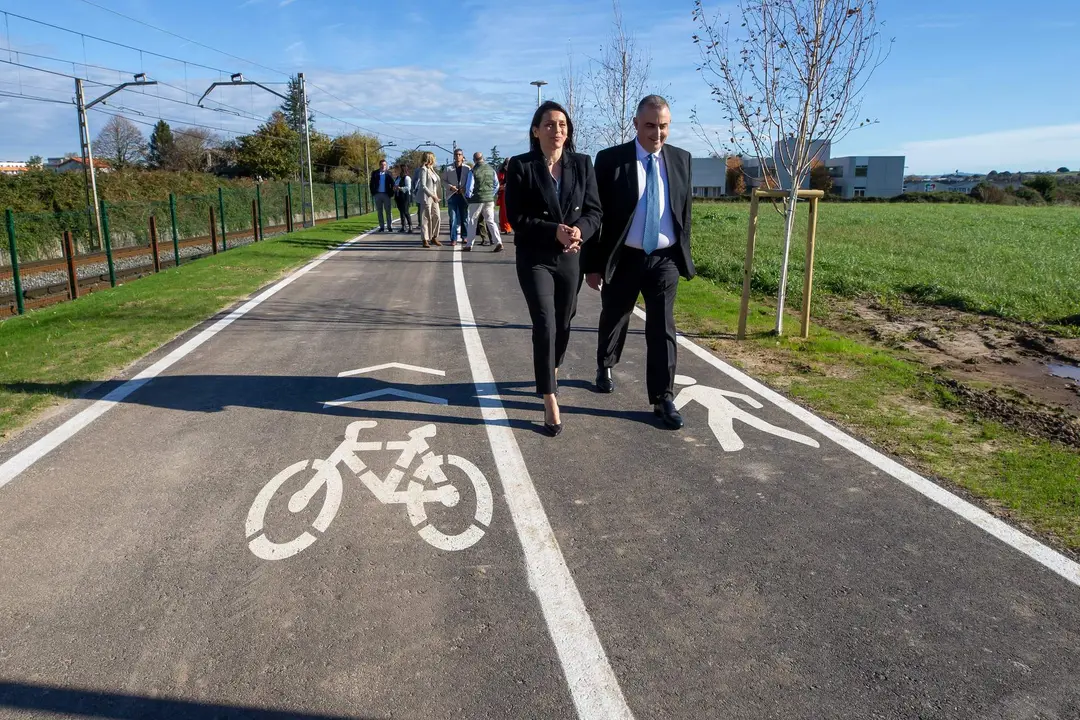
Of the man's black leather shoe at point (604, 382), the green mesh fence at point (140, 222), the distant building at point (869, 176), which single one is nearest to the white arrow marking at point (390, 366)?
the man's black leather shoe at point (604, 382)

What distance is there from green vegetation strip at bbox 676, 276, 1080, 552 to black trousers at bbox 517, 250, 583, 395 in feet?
6.97

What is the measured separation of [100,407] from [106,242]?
1187 centimetres

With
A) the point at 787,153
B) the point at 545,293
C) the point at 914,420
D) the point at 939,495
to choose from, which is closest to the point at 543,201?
the point at 545,293

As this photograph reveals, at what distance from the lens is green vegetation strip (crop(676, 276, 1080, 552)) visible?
4.22 meters

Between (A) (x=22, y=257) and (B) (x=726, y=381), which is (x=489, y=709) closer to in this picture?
(B) (x=726, y=381)

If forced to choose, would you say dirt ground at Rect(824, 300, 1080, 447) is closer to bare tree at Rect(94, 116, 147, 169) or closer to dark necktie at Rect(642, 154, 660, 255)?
dark necktie at Rect(642, 154, 660, 255)

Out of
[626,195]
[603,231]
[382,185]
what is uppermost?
[382,185]

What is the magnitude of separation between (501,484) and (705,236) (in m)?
20.1

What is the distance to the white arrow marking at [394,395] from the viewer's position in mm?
5949

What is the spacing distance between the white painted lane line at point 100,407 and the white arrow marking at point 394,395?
65.3 inches

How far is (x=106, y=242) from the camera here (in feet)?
52.2

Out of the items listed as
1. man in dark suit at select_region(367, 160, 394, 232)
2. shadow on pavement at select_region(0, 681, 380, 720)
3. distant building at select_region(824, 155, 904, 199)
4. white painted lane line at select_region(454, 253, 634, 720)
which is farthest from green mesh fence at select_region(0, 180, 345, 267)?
distant building at select_region(824, 155, 904, 199)

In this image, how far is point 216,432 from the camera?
527 centimetres

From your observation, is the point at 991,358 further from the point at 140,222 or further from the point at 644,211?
the point at 140,222
